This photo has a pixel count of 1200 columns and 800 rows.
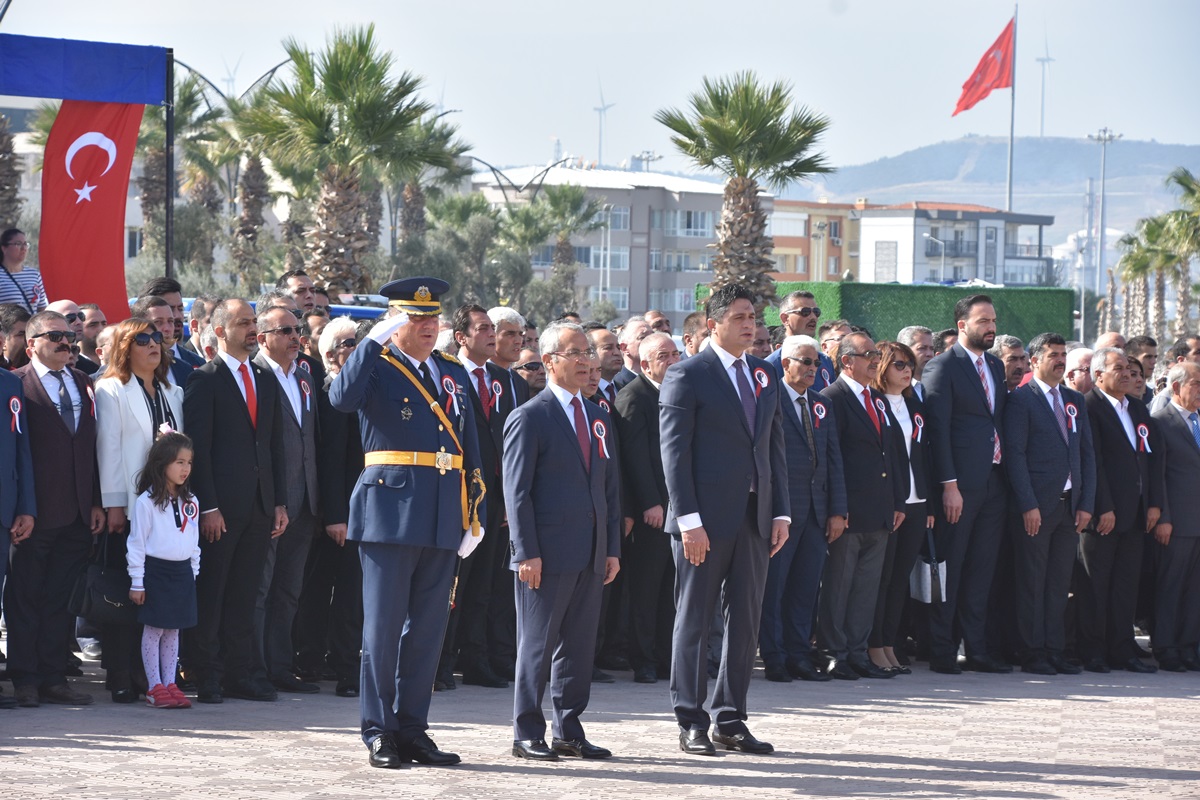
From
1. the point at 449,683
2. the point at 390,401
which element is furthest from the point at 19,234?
the point at 390,401

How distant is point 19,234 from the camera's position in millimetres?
12219

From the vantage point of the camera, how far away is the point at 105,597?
878 cm

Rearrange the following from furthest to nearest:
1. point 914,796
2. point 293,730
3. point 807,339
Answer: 1. point 807,339
2. point 293,730
3. point 914,796

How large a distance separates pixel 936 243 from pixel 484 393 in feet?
420

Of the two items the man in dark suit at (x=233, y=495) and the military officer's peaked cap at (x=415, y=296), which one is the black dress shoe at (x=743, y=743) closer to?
the military officer's peaked cap at (x=415, y=296)

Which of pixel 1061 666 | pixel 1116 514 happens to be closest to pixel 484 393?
pixel 1061 666

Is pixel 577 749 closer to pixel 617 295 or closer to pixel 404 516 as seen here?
pixel 404 516

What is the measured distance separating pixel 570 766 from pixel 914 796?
61.4 inches

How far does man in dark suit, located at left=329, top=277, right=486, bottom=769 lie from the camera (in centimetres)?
743

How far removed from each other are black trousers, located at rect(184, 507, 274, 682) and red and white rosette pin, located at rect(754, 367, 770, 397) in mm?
2943

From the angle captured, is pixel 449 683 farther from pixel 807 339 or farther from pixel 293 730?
pixel 807 339

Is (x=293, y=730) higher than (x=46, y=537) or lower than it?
lower

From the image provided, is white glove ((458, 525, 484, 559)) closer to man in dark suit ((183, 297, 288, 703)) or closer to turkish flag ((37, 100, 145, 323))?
man in dark suit ((183, 297, 288, 703))

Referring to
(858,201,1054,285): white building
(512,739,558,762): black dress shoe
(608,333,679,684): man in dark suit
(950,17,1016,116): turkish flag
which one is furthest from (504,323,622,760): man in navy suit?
(858,201,1054,285): white building
